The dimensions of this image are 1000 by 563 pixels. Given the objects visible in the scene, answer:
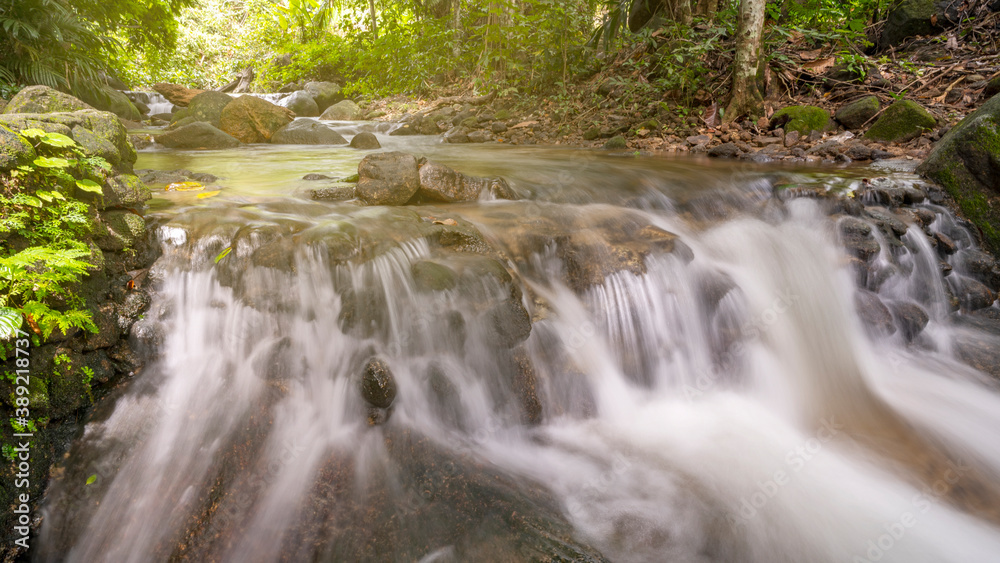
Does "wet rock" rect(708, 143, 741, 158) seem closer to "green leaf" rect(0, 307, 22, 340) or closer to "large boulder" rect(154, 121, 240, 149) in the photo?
"green leaf" rect(0, 307, 22, 340)

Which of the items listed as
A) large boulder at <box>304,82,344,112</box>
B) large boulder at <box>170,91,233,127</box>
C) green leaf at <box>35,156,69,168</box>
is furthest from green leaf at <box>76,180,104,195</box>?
large boulder at <box>304,82,344,112</box>

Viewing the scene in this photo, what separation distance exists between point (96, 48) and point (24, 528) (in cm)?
1027

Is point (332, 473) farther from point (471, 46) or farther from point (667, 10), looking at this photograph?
point (471, 46)

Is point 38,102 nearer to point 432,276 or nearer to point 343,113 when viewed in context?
point 432,276

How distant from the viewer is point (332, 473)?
2.37m

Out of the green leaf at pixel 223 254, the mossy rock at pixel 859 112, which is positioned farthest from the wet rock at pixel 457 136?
the green leaf at pixel 223 254

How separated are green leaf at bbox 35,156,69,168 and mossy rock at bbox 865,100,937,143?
380 inches

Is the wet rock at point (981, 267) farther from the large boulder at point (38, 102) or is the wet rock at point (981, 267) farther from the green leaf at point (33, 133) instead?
the large boulder at point (38, 102)

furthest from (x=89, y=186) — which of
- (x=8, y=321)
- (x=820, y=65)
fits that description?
(x=820, y=65)

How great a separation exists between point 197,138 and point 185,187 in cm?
548

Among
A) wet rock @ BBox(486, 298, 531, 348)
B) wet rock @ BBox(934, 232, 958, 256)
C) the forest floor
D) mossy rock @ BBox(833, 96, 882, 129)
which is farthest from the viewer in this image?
mossy rock @ BBox(833, 96, 882, 129)

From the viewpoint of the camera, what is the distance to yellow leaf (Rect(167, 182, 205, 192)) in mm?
4479

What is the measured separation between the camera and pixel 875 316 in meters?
3.91

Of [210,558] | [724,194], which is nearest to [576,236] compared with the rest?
[724,194]
